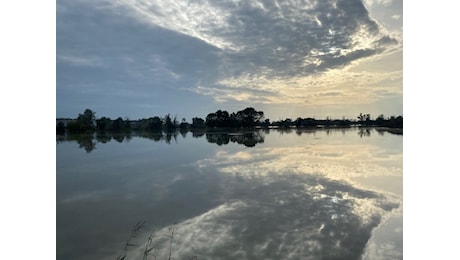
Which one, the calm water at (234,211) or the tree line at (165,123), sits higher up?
the tree line at (165,123)

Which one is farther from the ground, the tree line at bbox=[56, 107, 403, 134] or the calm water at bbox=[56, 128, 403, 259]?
the tree line at bbox=[56, 107, 403, 134]

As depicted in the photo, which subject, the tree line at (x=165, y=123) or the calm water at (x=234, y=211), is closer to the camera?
the calm water at (x=234, y=211)

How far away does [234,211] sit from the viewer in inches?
168

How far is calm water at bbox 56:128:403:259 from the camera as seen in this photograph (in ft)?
10.2

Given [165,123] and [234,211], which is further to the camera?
[165,123]

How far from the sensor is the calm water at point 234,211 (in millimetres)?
3115

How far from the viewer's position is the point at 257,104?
807 cm

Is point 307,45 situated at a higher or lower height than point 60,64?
higher

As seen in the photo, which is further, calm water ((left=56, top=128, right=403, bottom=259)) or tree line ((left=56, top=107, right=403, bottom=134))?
tree line ((left=56, top=107, right=403, bottom=134))
